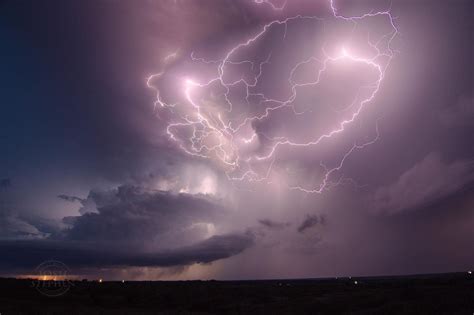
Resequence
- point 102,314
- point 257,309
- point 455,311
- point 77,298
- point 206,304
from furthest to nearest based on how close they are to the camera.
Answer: point 77,298 < point 206,304 < point 257,309 < point 102,314 < point 455,311

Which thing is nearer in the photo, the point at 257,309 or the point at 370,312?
the point at 370,312

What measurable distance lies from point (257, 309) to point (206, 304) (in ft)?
25.3

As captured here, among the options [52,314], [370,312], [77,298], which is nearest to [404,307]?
[370,312]

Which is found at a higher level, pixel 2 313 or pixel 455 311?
pixel 2 313

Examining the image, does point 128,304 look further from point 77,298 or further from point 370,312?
point 370,312

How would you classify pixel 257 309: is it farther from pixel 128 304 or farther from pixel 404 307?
pixel 128 304

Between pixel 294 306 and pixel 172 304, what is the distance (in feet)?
46.3

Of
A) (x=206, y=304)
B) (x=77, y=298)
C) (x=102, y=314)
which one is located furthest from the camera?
(x=77, y=298)

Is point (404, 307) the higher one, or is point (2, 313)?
point (2, 313)

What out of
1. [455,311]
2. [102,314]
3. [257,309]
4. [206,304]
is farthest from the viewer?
[206,304]

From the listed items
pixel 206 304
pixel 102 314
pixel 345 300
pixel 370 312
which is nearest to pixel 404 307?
pixel 370 312

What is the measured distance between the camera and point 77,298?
45.2 metres

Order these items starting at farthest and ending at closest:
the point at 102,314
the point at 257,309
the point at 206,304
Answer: the point at 206,304 < the point at 257,309 < the point at 102,314

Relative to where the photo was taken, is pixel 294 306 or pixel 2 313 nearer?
pixel 2 313
